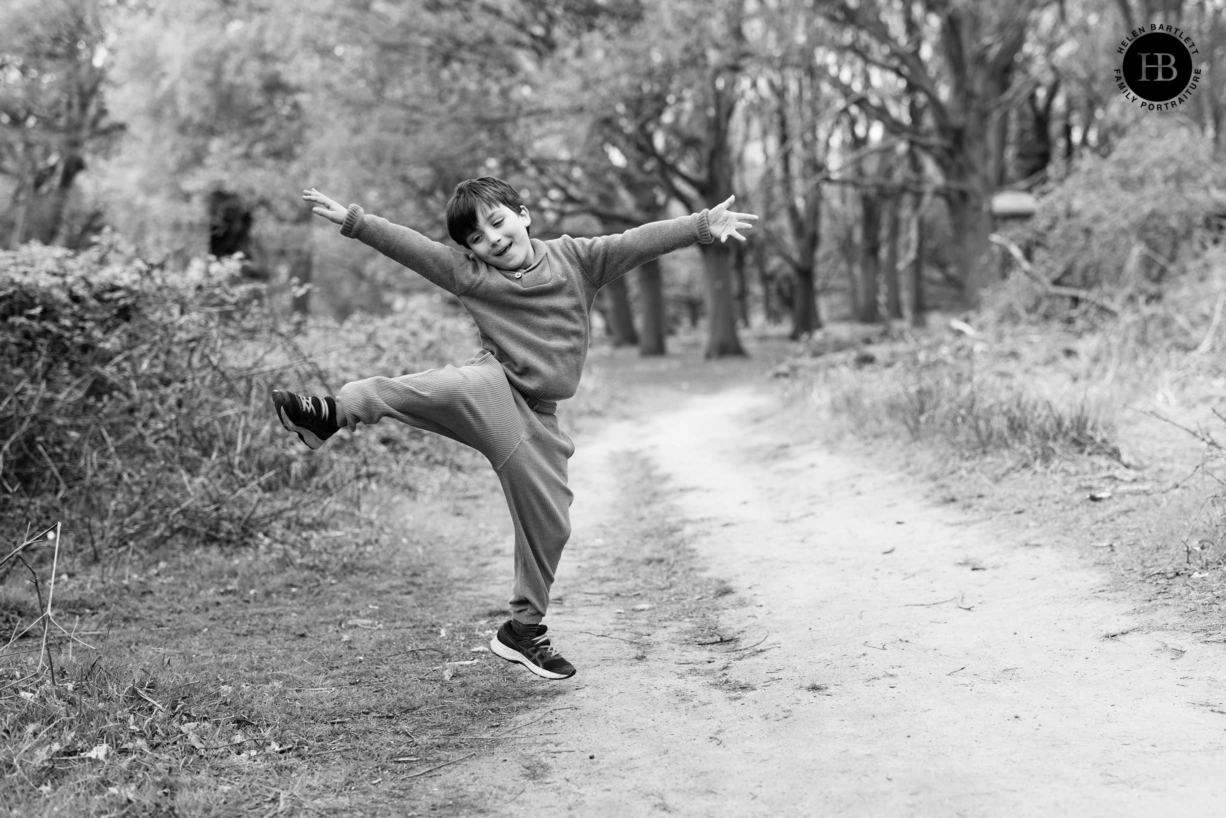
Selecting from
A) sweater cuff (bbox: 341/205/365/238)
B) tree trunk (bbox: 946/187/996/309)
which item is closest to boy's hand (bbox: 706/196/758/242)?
sweater cuff (bbox: 341/205/365/238)

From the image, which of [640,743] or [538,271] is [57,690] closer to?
[640,743]

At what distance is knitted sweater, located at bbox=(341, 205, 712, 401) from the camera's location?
4.30 m

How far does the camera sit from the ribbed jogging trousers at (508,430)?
13.1ft

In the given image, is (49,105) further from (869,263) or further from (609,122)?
(869,263)

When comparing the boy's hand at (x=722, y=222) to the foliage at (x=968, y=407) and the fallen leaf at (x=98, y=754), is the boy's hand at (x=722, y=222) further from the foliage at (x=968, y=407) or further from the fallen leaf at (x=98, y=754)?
the foliage at (x=968, y=407)

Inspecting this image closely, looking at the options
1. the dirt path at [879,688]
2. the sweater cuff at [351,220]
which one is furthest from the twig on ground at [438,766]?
the sweater cuff at [351,220]

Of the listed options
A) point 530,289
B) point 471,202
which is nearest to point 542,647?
point 530,289

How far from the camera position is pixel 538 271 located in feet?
14.3

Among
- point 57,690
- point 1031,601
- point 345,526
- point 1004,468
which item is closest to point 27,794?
point 57,690

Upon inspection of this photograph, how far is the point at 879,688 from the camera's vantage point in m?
3.91

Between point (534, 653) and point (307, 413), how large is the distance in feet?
4.26

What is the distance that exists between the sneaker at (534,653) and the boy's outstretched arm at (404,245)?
136cm

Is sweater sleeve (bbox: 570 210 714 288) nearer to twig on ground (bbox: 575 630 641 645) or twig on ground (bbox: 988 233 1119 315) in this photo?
twig on ground (bbox: 575 630 641 645)

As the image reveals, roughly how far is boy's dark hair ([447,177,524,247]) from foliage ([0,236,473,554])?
312cm
